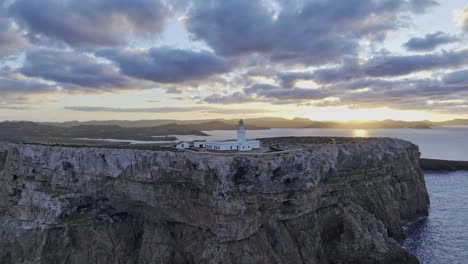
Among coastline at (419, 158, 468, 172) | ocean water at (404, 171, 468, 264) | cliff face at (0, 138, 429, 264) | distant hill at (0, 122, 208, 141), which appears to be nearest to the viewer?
cliff face at (0, 138, 429, 264)

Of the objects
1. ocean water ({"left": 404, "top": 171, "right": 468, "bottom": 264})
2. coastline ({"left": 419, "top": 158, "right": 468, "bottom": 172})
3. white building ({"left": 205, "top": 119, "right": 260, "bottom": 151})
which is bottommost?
ocean water ({"left": 404, "top": 171, "right": 468, "bottom": 264})

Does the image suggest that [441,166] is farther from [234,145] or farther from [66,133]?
[66,133]

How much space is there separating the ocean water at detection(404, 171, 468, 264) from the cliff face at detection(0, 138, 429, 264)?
555cm

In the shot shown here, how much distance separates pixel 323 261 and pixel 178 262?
15852 millimetres

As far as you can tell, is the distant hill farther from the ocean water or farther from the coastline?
the coastline

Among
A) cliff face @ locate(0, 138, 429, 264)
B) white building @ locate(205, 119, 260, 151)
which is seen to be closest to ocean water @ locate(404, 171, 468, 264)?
cliff face @ locate(0, 138, 429, 264)

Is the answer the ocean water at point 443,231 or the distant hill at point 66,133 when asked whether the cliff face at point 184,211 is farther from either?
the distant hill at point 66,133

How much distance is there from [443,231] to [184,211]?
37539 mm

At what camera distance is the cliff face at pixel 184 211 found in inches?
1359

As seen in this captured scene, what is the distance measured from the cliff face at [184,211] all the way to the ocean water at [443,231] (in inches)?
219

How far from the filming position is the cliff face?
34.5 meters

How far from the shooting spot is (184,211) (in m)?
37.8

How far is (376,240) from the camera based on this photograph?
39750 mm

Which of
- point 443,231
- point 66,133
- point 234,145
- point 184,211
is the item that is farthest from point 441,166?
point 66,133
